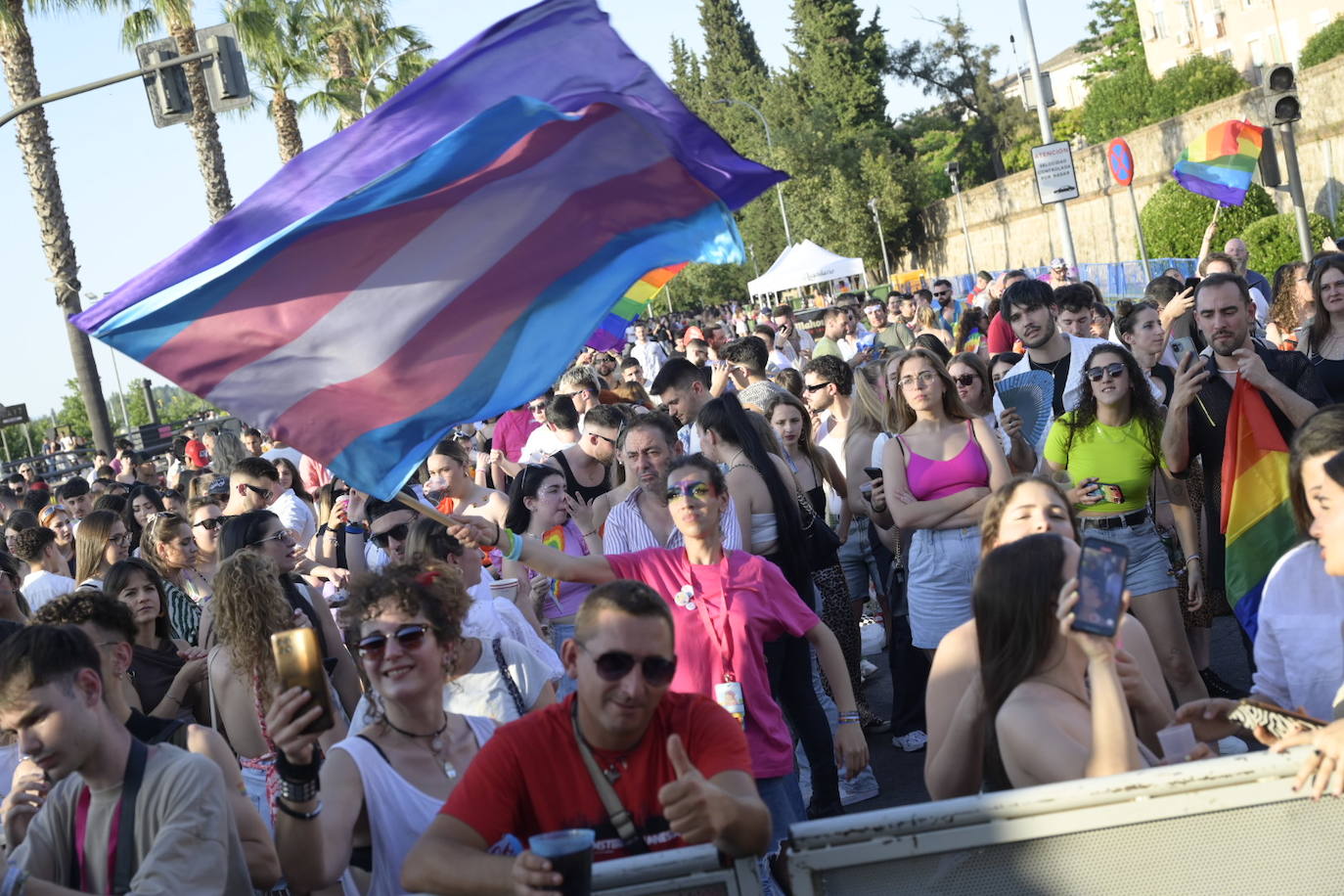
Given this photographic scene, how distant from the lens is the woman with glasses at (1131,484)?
608cm

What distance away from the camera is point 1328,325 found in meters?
6.51

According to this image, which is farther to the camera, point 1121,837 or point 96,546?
point 96,546

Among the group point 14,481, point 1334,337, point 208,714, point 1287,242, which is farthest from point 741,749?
point 1287,242

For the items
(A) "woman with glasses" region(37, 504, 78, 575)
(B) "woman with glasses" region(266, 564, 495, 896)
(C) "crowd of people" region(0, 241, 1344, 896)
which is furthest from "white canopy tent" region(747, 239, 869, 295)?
(B) "woman with glasses" region(266, 564, 495, 896)

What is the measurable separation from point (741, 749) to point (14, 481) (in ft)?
61.0

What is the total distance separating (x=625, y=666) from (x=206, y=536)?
5.20 meters

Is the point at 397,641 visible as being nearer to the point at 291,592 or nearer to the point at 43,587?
the point at 291,592

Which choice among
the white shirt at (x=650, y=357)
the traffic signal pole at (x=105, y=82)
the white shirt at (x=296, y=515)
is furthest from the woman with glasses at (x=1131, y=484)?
the white shirt at (x=650, y=357)

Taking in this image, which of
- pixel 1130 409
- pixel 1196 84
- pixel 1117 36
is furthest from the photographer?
pixel 1117 36

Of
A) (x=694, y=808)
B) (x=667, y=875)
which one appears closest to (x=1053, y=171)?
(x=694, y=808)

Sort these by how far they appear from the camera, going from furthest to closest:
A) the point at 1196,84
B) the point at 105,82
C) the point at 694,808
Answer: the point at 1196,84 → the point at 105,82 → the point at 694,808

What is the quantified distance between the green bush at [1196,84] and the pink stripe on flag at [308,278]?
54.5m

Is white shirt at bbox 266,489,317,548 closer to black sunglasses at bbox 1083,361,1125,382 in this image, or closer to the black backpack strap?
black sunglasses at bbox 1083,361,1125,382

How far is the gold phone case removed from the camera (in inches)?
120
